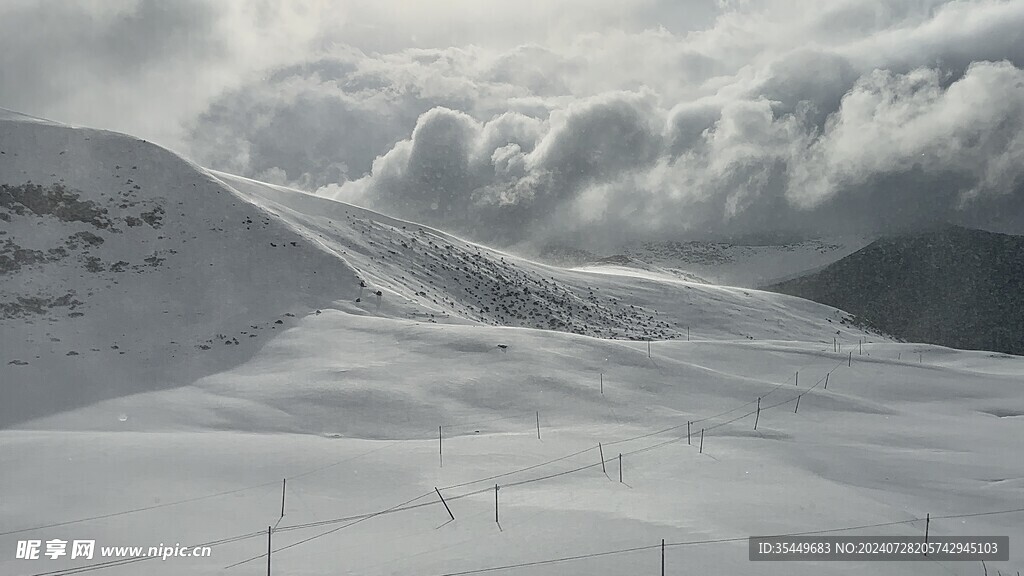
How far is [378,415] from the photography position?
25.2 meters

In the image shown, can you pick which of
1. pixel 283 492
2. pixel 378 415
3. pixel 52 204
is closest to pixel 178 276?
pixel 52 204

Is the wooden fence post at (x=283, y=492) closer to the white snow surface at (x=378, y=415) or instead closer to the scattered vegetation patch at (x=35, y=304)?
the white snow surface at (x=378, y=415)

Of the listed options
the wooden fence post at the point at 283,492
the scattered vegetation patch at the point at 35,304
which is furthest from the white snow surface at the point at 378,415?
the wooden fence post at the point at 283,492

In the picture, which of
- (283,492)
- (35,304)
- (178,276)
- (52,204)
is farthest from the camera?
(52,204)

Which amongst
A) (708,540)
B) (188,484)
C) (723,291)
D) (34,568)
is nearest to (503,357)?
(188,484)

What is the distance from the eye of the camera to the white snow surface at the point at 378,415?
44.3 feet

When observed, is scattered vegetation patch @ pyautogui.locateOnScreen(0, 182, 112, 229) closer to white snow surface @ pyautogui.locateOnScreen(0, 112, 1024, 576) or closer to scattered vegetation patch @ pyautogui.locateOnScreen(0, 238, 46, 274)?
white snow surface @ pyautogui.locateOnScreen(0, 112, 1024, 576)

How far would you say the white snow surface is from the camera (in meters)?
13.5

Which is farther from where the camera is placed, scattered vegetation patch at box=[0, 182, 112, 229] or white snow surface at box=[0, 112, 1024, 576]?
scattered vegetation patch at box=[0, 182, 112, 229]

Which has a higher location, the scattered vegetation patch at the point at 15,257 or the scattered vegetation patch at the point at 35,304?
the scattered vegetation patch at the point at 15,257

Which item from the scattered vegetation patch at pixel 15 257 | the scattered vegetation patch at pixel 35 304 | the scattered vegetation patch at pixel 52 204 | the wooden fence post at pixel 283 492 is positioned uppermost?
the scattered vegetation patch at pixel 52 204

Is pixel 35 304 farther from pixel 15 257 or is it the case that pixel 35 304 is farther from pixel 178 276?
pixel 178 276

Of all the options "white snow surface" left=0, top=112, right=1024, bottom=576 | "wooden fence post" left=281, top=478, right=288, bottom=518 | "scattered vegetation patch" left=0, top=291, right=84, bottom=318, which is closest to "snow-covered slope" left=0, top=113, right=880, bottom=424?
"scattered vegetation patch" left=0, top=291, right=84, bottom=318

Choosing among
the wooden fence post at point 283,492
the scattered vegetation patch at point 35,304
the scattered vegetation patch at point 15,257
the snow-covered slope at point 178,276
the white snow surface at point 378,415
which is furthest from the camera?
the scattered vegetation patch at point 15,257
